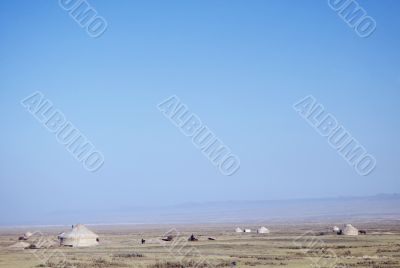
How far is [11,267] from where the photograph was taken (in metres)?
27.5

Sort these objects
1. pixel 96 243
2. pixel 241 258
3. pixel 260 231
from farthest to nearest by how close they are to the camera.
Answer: pixel 260 231
pixel 96 243
pixel 241 258

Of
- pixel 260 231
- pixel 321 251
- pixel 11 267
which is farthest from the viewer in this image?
pixel 260 231

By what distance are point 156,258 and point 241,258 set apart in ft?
14.7

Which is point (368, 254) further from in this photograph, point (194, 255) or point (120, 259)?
point (120, 259)

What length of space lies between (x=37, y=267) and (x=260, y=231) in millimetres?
34763

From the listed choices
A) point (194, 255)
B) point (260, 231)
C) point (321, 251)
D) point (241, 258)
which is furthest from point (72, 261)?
point (260, 231)

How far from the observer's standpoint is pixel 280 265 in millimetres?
25438

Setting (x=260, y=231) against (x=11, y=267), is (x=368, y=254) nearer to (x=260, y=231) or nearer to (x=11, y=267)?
(x=11, y=267)

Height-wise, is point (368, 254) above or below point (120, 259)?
above

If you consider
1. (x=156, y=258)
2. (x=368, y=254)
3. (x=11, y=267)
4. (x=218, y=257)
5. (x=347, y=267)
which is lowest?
(x=11, y=267)

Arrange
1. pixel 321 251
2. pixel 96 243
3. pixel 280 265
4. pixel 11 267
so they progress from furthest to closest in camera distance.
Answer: pixel 96 243 → pixel 321 251 → pixel 11 267 → pixel 280 265

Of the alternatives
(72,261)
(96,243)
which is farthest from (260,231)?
(72,261)

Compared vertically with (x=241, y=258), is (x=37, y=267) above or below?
below

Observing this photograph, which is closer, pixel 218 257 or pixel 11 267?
pixel 11 267
